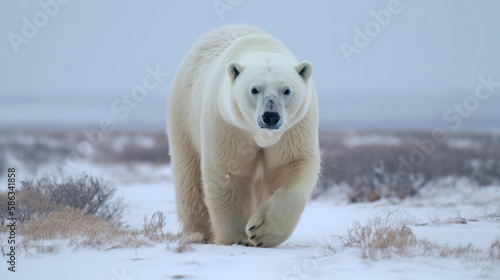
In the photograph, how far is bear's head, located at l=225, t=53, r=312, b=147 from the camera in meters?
4.32

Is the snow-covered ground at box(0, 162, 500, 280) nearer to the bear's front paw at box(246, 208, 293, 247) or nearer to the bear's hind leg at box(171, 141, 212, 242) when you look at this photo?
the bear's front paw at box(246, 208, 293, 247)

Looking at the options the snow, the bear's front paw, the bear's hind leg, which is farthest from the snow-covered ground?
the snow

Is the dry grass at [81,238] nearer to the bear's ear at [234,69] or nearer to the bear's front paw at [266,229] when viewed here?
the bear's front paw at [266,229]

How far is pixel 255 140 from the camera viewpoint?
195 inches

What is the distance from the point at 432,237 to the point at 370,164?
27.7 ft

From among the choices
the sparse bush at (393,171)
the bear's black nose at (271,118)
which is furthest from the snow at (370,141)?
the bear's black nose at (271,118)

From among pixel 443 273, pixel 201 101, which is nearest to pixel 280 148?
pixel 201 101

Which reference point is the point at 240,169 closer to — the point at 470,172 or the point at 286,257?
the point at 286,257

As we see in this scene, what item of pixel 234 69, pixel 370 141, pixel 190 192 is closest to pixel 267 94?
pixel 234 69

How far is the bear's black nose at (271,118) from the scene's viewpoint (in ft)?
13.9

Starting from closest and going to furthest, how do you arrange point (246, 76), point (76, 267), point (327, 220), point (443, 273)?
point (443, 273), point (76, 267), point (246, 76), point (327, 220)

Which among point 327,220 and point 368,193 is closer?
point 327,220

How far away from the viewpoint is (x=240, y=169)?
16.8ft

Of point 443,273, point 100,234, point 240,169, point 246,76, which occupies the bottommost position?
point 443,273
